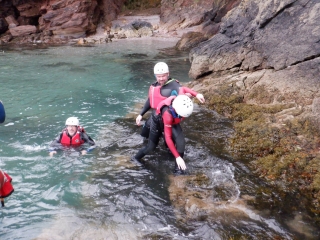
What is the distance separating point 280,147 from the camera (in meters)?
7.05

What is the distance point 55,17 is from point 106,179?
2474cm

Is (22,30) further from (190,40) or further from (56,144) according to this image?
(56,144)

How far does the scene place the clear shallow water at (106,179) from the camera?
5141mm

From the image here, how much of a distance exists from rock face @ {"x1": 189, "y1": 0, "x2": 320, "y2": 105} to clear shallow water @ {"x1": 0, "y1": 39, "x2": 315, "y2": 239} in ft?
7.31

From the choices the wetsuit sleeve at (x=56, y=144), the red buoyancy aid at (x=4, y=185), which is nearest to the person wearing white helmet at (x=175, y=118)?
the red buoyancy aid at (x=4, y=185)

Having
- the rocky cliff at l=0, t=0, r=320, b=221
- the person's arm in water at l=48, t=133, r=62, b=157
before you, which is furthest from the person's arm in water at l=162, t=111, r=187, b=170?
the person's arm in water at l=48, t=133, r=62, b=157

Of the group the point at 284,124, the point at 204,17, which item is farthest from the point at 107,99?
the point at 204,17

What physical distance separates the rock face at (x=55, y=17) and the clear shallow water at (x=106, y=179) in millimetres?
16038

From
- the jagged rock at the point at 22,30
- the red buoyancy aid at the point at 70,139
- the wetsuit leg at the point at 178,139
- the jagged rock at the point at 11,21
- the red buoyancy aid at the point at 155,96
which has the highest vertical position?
the jagged rock at the point at 11,21

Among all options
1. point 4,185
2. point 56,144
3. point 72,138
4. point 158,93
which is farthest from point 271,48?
point 4,185

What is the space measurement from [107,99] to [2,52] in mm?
14119

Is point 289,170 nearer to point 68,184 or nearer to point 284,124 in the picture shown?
point 284,124

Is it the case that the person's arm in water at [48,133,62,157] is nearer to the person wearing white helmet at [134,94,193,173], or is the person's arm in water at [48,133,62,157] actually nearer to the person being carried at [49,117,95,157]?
the person being carried at [49,117,95,157]

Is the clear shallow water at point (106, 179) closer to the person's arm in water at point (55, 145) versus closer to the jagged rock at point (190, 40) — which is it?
the person's arm in water at point (55, 145)
